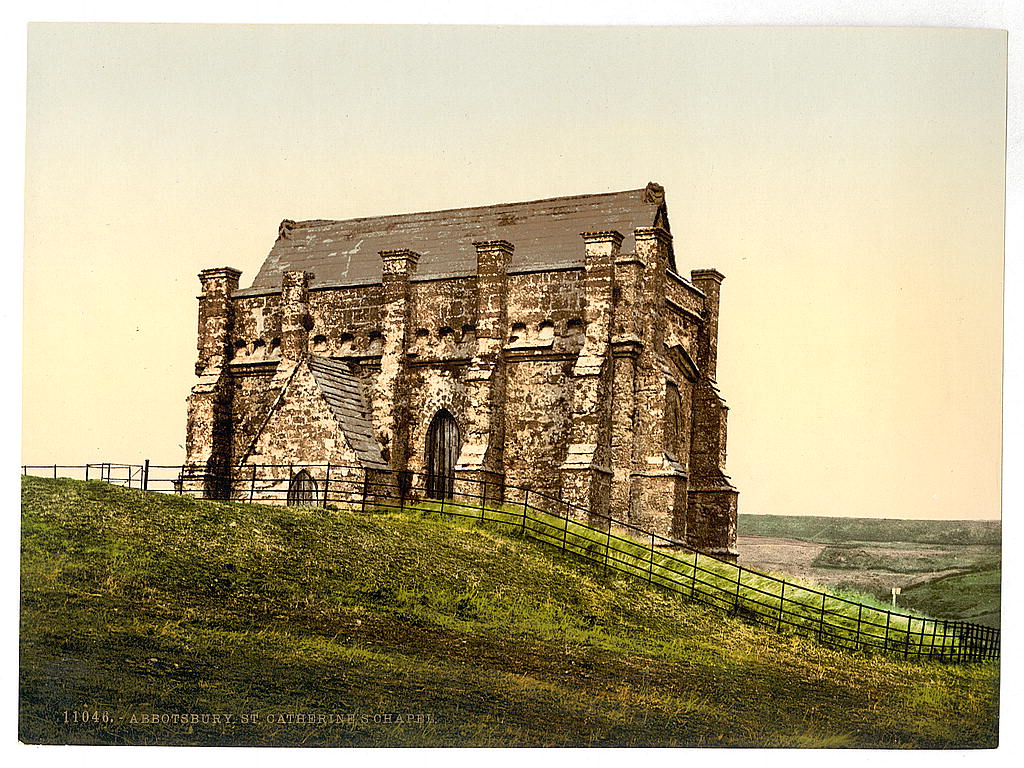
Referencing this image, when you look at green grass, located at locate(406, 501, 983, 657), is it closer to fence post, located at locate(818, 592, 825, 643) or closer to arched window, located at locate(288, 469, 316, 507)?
fence post, located at locate(818, 592, 825, 643)

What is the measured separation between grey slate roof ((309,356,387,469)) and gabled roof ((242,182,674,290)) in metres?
1.13

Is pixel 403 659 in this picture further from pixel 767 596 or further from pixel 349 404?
pixel 767 596

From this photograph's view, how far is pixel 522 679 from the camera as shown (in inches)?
533

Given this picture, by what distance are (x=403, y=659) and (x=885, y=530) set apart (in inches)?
205

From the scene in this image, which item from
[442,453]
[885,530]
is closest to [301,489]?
[442,453]

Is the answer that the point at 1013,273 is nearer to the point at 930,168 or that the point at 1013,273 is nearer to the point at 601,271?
the point at 930,168

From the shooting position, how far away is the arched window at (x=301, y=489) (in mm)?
15586

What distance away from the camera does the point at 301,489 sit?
15680mm

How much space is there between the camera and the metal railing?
1384cm

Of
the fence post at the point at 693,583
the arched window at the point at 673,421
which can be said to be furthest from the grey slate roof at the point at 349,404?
the fence post at the point at 693,583

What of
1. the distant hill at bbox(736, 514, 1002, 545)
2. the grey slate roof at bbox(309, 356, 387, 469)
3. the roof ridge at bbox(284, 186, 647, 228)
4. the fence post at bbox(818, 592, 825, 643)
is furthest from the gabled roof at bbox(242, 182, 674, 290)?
the fence post at bbox(818, 592, 825, 643)

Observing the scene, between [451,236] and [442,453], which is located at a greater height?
[451,236]

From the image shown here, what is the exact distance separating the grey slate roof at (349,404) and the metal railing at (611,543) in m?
0.29

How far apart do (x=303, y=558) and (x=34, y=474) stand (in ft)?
9.82
